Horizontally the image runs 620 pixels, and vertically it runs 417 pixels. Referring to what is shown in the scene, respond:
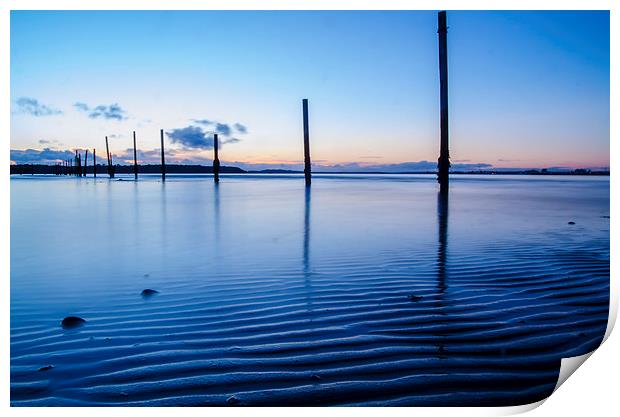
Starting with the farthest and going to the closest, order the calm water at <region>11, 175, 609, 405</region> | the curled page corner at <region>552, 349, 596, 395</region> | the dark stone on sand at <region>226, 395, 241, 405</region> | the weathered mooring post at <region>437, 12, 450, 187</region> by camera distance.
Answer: the weathered mooring post at <region>437, 12, 450, 187</region> < the curled page corner at <region>552, 349, 596, 395</region> < the calm water at <region>11, 175, 609, 405</region> < the dark stone on sand at <region>226, 395, 241, 405</region>

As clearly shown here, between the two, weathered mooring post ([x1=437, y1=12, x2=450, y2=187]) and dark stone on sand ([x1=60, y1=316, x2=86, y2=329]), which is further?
weathered mooring post ([x1=437, y1=12, x2=450, y2=187])

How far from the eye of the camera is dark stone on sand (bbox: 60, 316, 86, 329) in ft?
9.37

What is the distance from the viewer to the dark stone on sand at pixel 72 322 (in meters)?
2.86

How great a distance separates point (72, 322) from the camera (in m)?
Result: 2.90

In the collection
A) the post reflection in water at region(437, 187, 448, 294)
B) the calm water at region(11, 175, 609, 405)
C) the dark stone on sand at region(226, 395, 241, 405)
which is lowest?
the dark stone on sand at region(226, 395, 241, 405)

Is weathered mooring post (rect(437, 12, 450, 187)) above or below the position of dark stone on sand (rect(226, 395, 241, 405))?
above

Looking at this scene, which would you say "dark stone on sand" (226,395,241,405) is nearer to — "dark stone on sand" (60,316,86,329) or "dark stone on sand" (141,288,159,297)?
"dark stone on sand" (60,316,86,329)

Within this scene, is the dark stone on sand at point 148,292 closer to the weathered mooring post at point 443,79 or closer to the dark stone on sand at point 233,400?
the dark stone on sand at point 233,400

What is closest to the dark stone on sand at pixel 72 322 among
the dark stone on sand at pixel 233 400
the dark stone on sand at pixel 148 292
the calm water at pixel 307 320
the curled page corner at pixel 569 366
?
the calm water at pixel 307 320

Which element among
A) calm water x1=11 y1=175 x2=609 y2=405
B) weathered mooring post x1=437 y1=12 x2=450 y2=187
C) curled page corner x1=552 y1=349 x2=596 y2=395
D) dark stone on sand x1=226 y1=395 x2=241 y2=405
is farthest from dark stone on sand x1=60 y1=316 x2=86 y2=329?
weathered mooring post x1=437 y1=12 x2=450 y2=187

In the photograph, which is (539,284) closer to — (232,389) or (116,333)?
(232,389)

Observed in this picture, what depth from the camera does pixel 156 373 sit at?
2160 mm

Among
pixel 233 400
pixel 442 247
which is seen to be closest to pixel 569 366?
pixel 233 400
